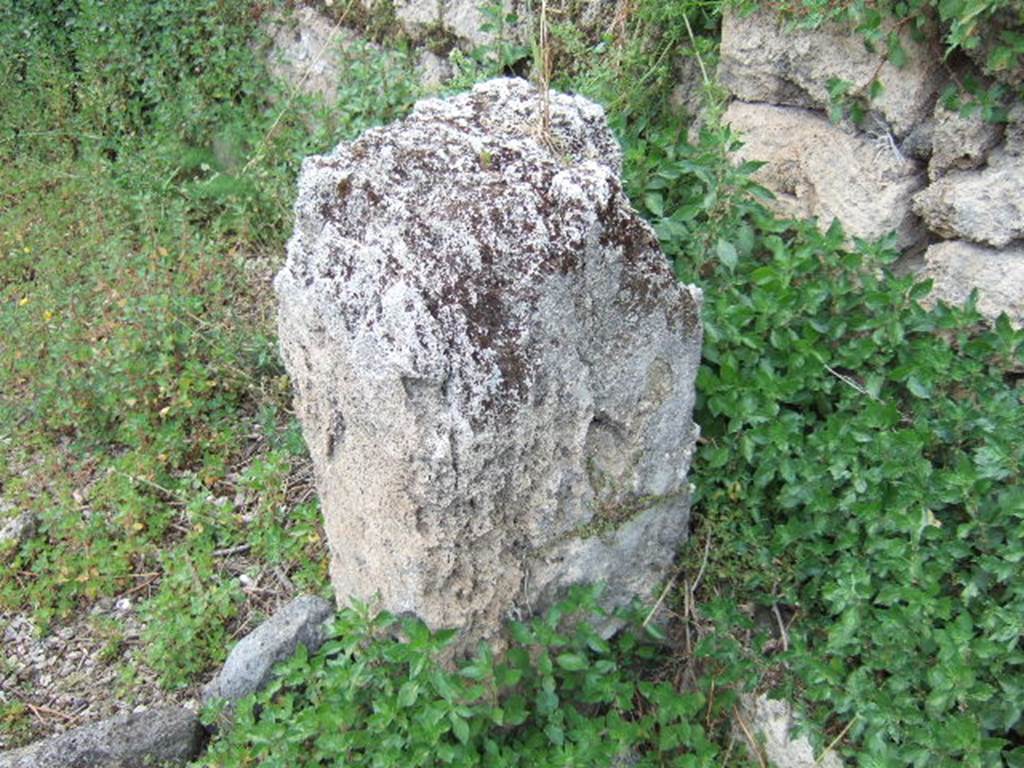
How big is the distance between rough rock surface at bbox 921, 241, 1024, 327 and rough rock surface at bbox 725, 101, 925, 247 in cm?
15

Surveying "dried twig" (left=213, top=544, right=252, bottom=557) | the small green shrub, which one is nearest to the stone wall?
the small green shrub

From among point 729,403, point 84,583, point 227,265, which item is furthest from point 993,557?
point 227,265

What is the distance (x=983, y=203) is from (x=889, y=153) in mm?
350

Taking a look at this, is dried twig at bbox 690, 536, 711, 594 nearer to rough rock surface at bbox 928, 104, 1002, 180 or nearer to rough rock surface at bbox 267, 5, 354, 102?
rough rock surface at bbox 928, 104, 1002, 180

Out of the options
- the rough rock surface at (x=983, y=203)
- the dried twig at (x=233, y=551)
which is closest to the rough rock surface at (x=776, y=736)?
the rough rock surface at (x=983, y=203)

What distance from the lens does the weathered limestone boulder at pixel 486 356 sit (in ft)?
7.98

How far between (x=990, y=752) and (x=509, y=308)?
1.62m

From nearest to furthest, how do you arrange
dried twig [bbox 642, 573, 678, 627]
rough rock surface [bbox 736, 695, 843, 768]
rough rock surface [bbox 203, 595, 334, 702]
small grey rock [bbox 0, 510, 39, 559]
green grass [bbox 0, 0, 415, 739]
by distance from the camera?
rough rock surface [bbox 736, 695, 843, 768], dried twig [bbox 642, 573, 678, 627], rough rock surface [bbox 203, 595, 334, 702], green grass [bbox 0, 0, 415, 739], small grey rock [bbox 0, 510, 39, 559]

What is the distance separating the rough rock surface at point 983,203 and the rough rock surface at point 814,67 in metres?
0.24

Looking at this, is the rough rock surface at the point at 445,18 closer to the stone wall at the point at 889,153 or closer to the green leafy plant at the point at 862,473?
the stone wall at the point at 889,153

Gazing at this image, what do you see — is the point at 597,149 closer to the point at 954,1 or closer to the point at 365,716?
the point at 954,1

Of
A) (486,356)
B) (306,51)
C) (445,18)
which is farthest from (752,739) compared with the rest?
(306,51)

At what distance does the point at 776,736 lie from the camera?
2.87 metres

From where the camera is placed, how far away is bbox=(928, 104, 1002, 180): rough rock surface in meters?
2.88
